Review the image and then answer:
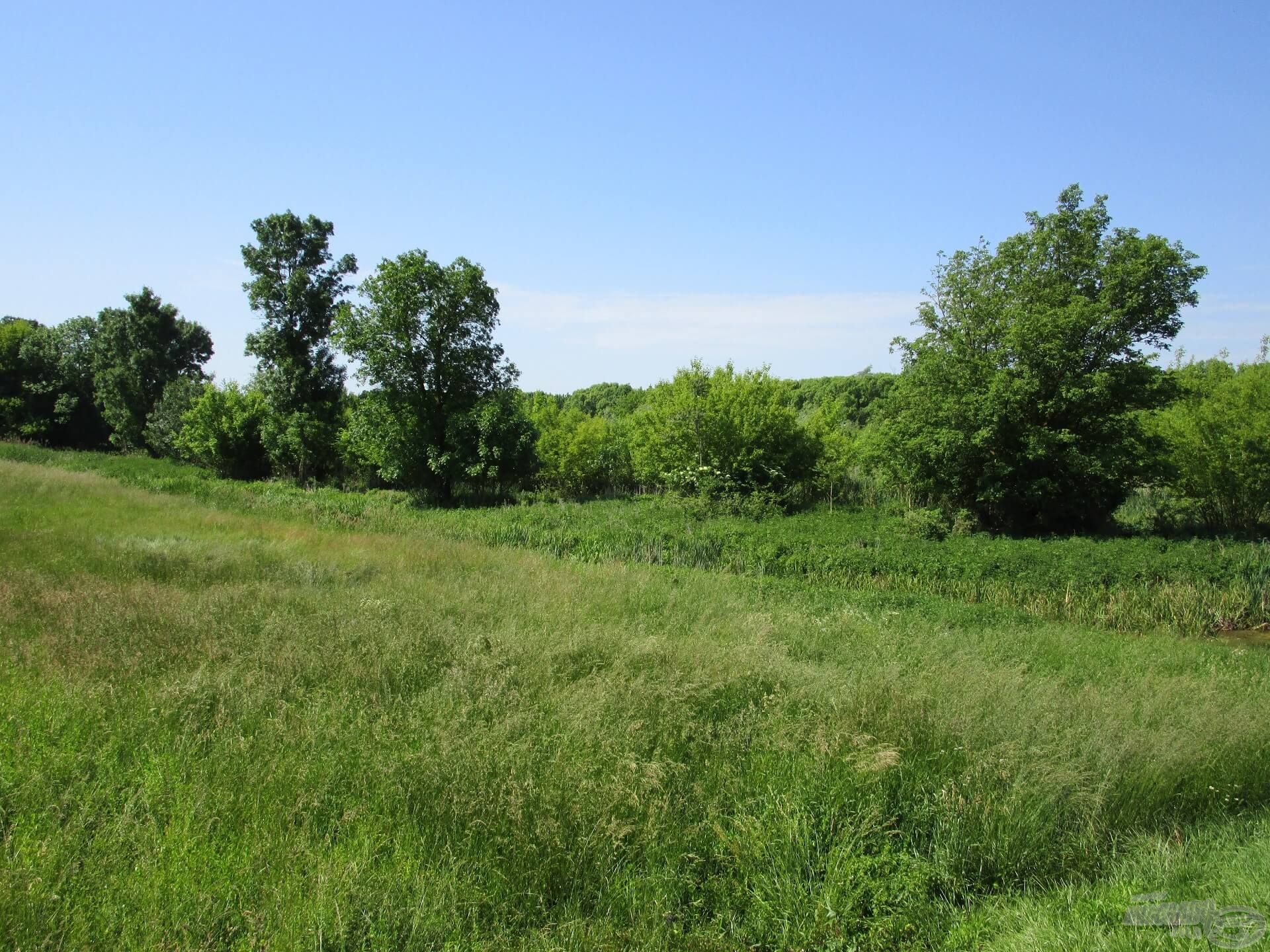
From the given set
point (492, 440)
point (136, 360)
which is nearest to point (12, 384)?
point (136, 360)

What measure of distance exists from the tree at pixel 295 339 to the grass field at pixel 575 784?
80.8 ft

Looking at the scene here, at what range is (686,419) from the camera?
2570cm

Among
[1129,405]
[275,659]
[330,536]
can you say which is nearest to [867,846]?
[275,659]

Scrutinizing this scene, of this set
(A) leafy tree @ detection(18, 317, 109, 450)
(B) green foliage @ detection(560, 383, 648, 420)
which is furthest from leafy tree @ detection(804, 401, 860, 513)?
(A) leafy tree @ detection(18, 317, 109, 450)

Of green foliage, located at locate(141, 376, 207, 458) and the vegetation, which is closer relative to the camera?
the vegetation

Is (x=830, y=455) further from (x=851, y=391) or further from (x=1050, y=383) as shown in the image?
(x=851, y=391)

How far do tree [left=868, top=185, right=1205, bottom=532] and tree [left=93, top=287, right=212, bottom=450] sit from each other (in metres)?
42.4

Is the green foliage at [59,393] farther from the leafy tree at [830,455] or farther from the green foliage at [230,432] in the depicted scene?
the leafy tree at [830,455]

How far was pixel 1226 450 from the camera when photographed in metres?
18.9

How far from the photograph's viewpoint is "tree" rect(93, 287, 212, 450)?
1576 inches

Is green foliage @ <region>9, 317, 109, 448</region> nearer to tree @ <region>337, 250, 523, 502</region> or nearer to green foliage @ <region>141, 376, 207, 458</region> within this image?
green foliage @ <region>141, 376, 207, 458</region>

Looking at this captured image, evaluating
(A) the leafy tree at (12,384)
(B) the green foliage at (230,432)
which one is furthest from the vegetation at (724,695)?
(A) the leafy tree at (12,384)

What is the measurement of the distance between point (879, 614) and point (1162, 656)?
375cm

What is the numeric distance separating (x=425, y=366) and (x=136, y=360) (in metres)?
25.9
